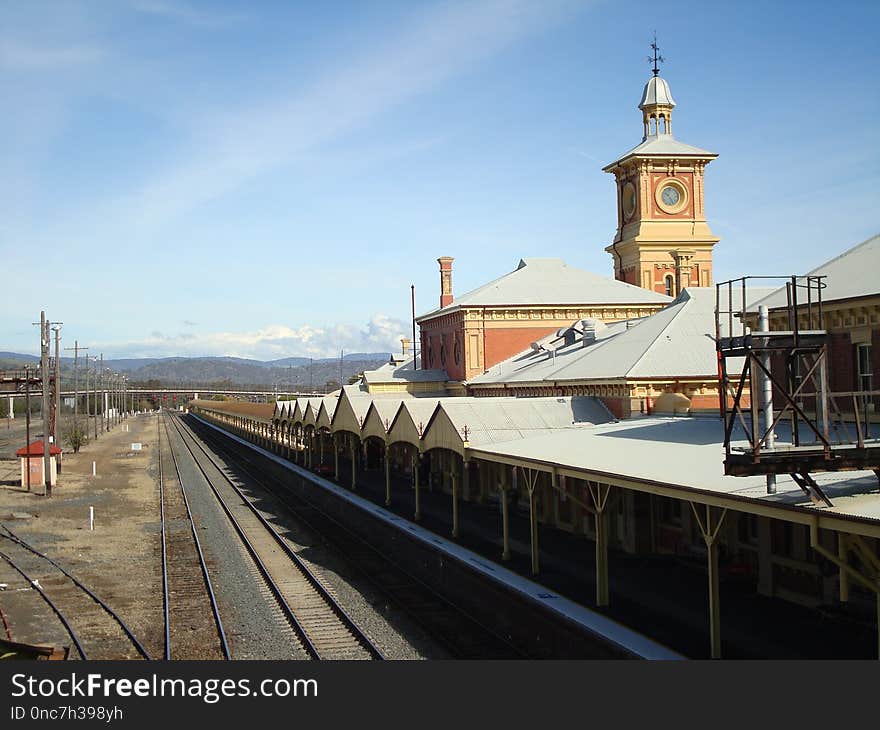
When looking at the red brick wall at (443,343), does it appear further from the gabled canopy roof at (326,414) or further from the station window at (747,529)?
the station window at (747,529)

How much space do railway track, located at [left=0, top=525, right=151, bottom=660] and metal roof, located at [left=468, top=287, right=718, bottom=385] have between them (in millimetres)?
16072

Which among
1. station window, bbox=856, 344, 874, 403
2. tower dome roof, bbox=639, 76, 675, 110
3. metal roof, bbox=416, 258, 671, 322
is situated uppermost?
tower dome roof, bbox=639, 76, 675, 110

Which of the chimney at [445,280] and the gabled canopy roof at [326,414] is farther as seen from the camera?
the chimney at [445,280]

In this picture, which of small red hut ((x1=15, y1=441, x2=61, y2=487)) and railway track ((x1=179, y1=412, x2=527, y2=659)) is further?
small red hut ((x1=15, y1=441, x2=61, y2=487))

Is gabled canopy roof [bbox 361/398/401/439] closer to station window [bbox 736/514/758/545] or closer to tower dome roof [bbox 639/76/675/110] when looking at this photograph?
station window [bbox 736/514/758/545]

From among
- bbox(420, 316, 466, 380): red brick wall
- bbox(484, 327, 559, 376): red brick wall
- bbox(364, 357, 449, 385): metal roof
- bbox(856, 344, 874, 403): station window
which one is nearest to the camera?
bbox(856, 344, 874, 403): station window

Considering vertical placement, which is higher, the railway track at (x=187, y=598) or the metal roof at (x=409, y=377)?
the metal roof at (x=409, y=377)

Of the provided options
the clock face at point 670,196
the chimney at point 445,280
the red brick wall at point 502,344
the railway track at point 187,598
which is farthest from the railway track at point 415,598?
the clock face at point 670,196

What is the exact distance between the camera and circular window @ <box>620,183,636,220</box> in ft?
199

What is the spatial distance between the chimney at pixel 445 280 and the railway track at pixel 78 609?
1453 inches

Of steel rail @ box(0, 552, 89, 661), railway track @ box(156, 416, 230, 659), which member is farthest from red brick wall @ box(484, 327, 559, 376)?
steel rail @ box(0, 552, 89, 661)

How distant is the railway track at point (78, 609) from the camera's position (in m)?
18.1

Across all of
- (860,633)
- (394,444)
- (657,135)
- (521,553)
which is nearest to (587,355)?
(394,444)

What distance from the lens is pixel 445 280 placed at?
207ft
